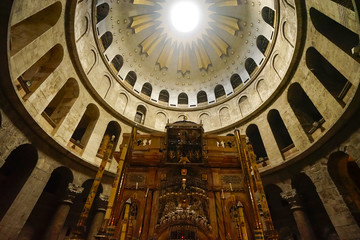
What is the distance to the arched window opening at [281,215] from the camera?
Answer: 11341mm

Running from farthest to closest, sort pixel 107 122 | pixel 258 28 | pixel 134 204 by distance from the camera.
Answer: pixel 258 28
pixel 107 122
pixel 134 204

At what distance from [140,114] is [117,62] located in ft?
19.2

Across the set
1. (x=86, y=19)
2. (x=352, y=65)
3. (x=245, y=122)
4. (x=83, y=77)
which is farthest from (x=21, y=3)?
(x=245, y=122)

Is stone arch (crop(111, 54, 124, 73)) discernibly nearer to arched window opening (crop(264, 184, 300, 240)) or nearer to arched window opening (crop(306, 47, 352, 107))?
arched window opening (crop(306, 47, 352, 107))

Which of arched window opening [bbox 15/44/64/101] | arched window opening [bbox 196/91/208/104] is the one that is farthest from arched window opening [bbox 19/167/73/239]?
arched window opening [bbox 196/91/208/104]

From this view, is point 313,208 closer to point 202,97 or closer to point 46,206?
point 202,97

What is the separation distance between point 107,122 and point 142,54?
1059 centimetres

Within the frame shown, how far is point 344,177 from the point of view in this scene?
906cm

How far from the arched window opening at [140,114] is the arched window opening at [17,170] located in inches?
378

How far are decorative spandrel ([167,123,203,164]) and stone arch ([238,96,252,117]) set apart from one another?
381 inches

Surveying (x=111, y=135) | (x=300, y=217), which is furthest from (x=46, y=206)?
(x=300, y=217)

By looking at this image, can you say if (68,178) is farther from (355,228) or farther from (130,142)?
(355,228)

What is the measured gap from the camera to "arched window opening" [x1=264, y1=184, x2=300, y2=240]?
11.3m

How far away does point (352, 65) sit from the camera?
8164 mm
